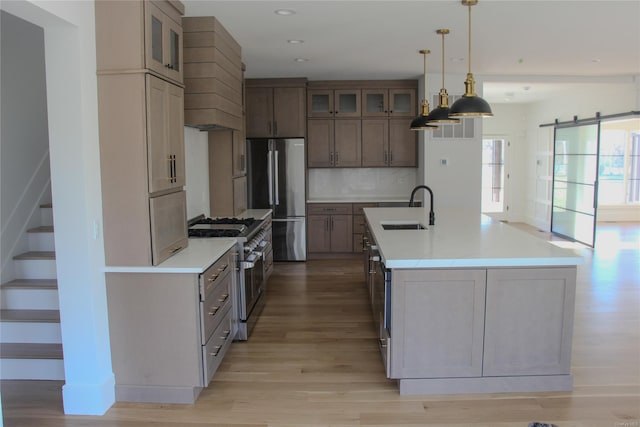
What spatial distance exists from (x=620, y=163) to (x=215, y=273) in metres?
10.9

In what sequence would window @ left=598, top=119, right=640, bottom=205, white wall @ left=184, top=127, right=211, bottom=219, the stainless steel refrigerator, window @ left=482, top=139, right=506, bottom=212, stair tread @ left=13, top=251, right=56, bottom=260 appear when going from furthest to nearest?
1. window @ left=598, top=119, right=640, bottom=205
2. window @ left=482, top=139, right=506, bottom=212
3. the stainless steel refrigerator
4. white wall @ left=184, top=127, right=211, bottom=219
5. stair tread @ left=13, top=251, right=56, bottom=260

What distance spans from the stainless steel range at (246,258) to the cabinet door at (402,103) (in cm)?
319

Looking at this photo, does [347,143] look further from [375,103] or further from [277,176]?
[277,176]

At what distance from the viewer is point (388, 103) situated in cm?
723

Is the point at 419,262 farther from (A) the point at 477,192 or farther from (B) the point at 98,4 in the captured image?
(A) the point at 477,192

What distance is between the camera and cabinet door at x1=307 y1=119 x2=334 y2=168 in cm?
730

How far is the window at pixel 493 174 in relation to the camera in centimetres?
1067

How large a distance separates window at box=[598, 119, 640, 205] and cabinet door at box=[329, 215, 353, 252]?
263 inches

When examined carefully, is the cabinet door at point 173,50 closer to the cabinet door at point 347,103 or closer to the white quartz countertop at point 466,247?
the white quartz countertop at point 466,247

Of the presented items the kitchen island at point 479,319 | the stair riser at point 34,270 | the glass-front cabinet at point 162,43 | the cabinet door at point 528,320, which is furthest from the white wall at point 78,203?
the cabinet door at point 528,320

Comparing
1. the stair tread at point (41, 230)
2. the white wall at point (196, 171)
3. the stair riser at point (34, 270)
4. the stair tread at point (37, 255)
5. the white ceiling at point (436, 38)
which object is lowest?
the stair riser at point (34, 270)

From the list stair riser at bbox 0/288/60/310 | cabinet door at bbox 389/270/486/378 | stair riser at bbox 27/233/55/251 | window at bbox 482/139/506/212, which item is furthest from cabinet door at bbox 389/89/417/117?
stair riser at bbox 0/288/60/310

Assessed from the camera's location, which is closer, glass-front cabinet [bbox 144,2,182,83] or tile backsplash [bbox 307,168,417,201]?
glass-front cabinet [bbox 144,2,182,83]

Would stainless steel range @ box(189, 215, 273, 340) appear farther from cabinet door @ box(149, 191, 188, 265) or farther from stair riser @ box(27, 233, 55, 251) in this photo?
stair riser @ box(27, 233, 55, 251)
